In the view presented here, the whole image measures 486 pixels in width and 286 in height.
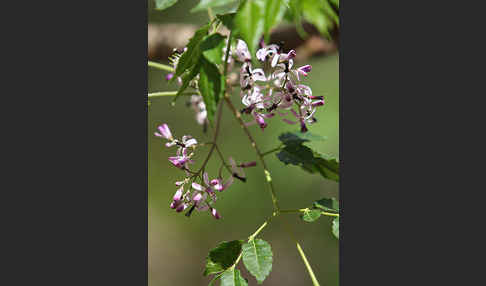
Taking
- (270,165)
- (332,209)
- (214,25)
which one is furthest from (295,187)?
(214,25)

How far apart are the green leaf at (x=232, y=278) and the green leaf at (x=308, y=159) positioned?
280 millimetres

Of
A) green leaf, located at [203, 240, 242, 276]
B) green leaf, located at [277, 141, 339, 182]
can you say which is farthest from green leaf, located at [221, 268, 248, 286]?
green leaf, located at [277, 141, 339, 182]

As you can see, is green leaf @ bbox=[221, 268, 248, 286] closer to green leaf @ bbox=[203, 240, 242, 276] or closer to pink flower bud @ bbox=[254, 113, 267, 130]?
green leaf @ bbox=[203, 240, 242, 276]

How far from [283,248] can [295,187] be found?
0.34 metres

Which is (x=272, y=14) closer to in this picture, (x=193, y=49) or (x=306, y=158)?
(x=193, y=49)

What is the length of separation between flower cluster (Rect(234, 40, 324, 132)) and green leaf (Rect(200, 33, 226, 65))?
0.53ft

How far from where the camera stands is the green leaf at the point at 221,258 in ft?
3.24

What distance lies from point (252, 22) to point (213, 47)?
6.2 inches

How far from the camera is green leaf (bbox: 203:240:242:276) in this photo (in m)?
0.99

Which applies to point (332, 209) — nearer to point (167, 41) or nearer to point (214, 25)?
point (214, 25)

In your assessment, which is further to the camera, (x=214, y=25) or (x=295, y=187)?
(x=295, y=187)

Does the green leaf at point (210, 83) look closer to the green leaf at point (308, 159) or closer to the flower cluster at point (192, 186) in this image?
the flower cluster at point (192, 186)

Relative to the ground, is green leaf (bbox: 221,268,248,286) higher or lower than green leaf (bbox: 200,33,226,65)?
lower

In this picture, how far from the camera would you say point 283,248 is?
1.63m
